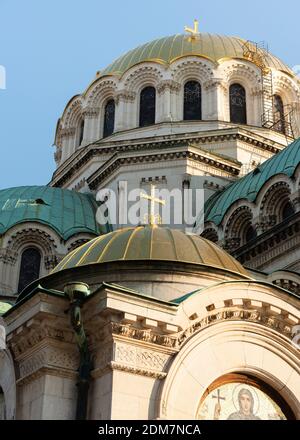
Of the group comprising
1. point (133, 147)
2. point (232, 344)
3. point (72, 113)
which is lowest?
point (232, 344)

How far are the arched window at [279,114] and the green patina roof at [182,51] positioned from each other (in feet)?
5.80

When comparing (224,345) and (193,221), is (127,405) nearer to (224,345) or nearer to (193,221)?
(224,345)

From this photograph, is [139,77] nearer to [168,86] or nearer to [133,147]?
[168,86]

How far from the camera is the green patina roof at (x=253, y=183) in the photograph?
24781mm

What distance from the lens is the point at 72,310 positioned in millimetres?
10922

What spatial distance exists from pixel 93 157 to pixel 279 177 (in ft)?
36.1

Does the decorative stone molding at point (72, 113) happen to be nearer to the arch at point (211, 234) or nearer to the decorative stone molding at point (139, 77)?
the decorative stone molding at point (139, 77)

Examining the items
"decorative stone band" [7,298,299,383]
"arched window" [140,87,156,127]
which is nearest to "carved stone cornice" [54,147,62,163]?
"arched window" [140,87,156,127]

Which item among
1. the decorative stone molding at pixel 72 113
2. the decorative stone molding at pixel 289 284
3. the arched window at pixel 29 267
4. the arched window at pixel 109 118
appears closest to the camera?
the decorative stone molding at pixel 289 284

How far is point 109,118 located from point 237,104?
5817 mm

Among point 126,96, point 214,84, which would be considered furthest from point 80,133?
point 214,84

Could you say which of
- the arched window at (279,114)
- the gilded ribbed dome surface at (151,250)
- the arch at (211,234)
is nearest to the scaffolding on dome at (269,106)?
the arched window at (279,114)

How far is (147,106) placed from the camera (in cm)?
3378

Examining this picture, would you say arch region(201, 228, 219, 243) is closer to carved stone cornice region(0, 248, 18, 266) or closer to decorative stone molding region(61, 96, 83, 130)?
carved stone cornice region(0, 248, 18, 266)
